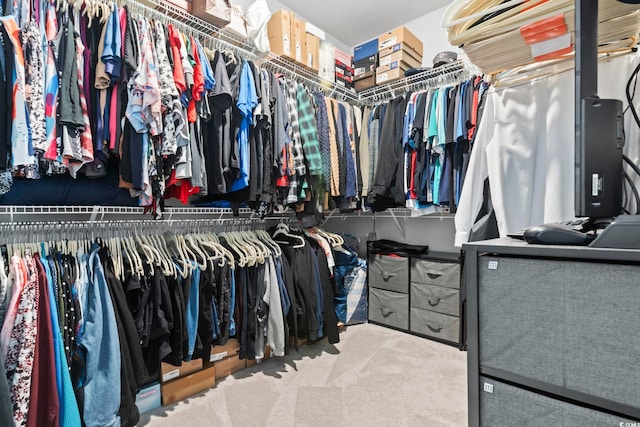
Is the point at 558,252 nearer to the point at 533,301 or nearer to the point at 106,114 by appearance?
the point at 533,301

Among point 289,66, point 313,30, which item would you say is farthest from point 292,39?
point 313,30

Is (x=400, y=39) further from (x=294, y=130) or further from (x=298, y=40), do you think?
(x=294, y=130)

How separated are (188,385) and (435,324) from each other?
180cm

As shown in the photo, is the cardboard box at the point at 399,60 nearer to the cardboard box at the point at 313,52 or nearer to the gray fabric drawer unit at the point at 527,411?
the cardboard box at the point at 313,52

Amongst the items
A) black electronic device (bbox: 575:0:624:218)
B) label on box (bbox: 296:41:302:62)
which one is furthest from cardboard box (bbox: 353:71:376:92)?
black electronic device (bbox: 575:0:624:218)

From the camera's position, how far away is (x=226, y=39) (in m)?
2.17

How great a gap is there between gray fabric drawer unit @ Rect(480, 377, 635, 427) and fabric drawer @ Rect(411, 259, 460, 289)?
1993 mm

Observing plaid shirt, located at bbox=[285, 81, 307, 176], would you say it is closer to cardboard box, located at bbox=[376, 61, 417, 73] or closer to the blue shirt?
the blue shirt

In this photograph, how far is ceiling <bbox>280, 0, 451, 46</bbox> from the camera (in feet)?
9.39

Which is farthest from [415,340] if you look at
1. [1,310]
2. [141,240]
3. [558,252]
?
[1,310]

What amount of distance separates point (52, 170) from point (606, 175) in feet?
6.05

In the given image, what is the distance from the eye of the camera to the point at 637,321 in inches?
17.2

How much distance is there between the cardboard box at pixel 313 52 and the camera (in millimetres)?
2607

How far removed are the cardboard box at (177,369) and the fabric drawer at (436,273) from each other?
5.67 feet
